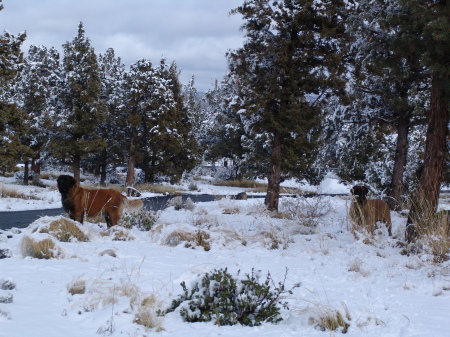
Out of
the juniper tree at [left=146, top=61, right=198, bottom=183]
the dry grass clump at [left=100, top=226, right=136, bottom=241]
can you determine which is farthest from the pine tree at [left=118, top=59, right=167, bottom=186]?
the dry grass clump at [left=100, top=226, right=136, bottom=241]

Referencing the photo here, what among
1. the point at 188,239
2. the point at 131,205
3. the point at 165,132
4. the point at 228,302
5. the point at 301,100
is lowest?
the point at 188,239

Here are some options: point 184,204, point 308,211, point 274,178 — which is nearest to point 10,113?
point 184,204

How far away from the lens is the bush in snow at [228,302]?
4.05 m

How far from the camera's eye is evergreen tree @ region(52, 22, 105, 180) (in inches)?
1152

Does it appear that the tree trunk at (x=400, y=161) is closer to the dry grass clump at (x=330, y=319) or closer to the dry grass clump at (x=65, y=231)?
the dry grass clump at (x=65, y=231)

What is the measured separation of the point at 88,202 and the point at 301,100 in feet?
28.1

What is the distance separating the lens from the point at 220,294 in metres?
4.19

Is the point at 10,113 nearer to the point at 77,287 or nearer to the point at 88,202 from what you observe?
the point at 88,202

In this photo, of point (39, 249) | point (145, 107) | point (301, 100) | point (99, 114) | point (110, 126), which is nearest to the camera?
point (39, 249)

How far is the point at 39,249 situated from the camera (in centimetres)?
632

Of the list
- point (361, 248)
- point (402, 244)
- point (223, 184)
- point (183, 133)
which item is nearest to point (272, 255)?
point (361, 248)

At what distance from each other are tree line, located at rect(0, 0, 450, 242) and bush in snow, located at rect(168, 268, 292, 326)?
444cm

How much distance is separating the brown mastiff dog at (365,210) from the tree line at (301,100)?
2.57 ft

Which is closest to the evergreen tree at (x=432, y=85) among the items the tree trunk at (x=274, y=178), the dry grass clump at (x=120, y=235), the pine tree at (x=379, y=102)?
the pine tree at (x=379, y=102)
